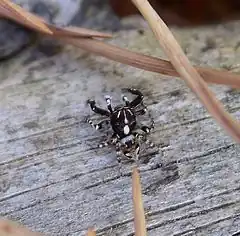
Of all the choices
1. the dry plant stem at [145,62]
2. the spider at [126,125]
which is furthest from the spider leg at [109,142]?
the dry plant stem at [145,62]

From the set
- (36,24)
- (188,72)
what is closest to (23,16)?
(36,24)

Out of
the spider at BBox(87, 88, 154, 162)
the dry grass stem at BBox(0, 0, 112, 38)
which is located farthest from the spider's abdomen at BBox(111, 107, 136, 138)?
the dry grass stem at BBox(0, 0, 112, 38)

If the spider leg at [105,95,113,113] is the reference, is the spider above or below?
below

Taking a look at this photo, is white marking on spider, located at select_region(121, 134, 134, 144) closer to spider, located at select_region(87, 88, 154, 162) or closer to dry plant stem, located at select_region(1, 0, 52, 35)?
spider, located at select_region(87, 88, 154, 162)

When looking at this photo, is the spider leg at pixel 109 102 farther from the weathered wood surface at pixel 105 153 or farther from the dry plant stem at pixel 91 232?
the dry plant stem at pixel 91 232

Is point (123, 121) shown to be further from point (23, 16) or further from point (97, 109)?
point (23, 16)

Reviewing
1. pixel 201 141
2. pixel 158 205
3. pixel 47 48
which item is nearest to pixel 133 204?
pixel 158 205
